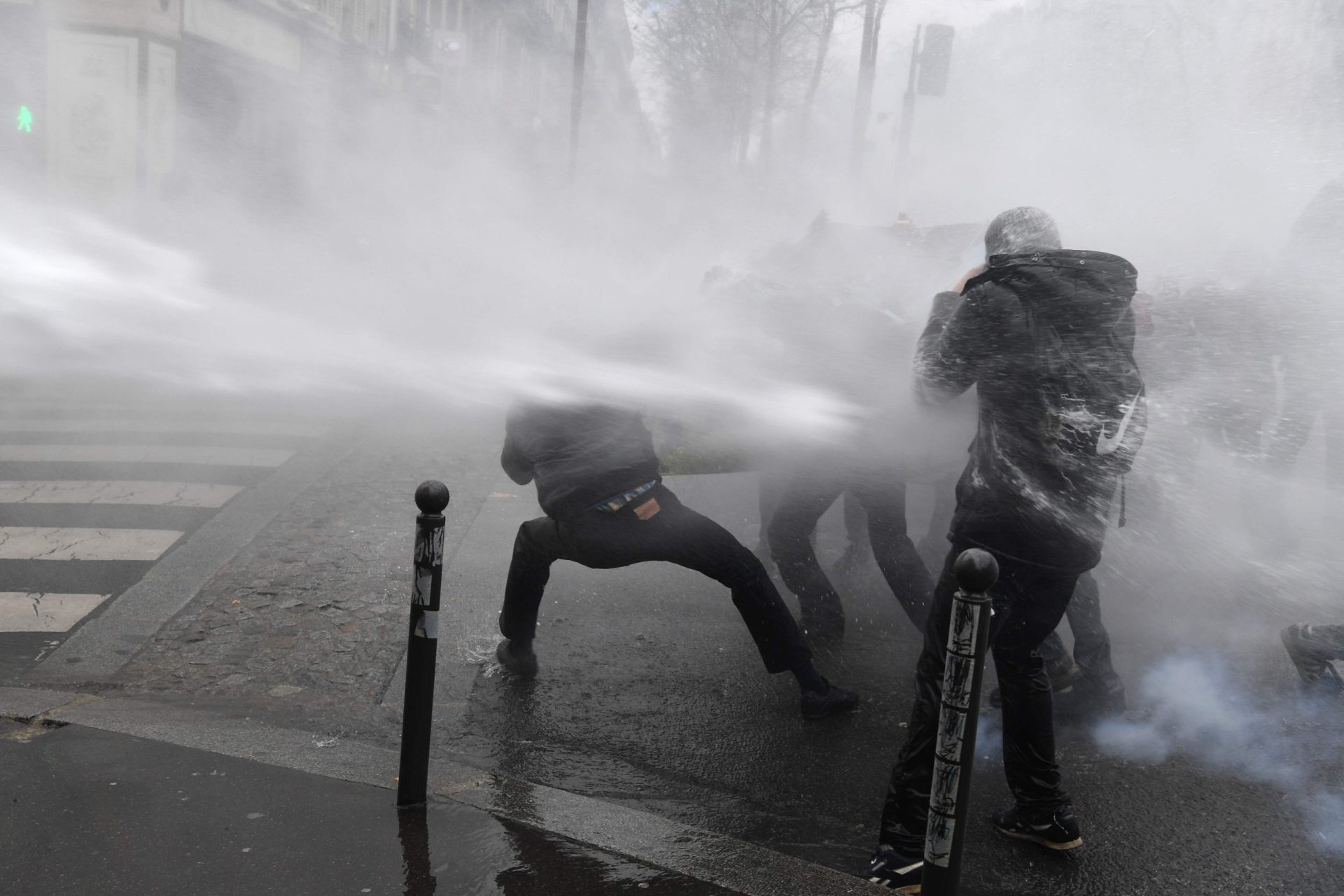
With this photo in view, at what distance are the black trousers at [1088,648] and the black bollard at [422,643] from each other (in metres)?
2.26

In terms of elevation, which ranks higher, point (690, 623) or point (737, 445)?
point (737, 445)

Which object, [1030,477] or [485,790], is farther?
[485,790]

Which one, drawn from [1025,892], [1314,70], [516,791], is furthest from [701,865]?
[1314,70]

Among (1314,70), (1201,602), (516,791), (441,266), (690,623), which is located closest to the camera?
(516,791)

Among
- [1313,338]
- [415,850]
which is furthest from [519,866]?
[1313,338]

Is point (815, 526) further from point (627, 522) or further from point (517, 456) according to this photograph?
point (517, 456)

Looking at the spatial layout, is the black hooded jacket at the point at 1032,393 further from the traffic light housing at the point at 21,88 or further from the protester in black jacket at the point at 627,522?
the traffic light housing at the point at 21,88

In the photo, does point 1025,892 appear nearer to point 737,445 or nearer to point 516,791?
point 516,791

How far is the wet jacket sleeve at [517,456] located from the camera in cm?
382

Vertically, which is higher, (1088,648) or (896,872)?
(1088,648)

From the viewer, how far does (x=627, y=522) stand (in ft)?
11.9

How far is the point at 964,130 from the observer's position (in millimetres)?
14281

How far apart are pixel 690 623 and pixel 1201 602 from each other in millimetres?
2471

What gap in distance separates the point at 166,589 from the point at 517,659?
6.12ft
